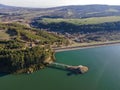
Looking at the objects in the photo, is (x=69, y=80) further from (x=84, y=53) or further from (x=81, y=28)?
(x=81, y=28)

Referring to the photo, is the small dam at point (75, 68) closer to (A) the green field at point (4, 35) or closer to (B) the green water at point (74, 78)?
(B) the green water at point (74, 78)

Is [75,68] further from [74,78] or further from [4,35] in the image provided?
[4,35]

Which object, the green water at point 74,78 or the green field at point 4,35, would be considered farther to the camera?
the green field at point 4,35

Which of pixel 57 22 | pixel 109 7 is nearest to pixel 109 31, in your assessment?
pixel 57 22

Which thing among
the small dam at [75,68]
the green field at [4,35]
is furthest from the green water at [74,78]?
the green field at [4,35]

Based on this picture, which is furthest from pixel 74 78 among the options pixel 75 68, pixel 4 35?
pixel 4 35

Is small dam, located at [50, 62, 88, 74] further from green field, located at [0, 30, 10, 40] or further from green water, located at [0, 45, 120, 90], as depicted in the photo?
green field, located at [0, 30, 10, 40]

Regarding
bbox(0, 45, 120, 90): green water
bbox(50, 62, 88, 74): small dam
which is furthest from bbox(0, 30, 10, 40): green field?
bbox(50, 62, 88, 74): small dam

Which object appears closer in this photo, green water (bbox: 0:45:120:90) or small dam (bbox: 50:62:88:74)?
green water (bbox: 0:45:120:90)
